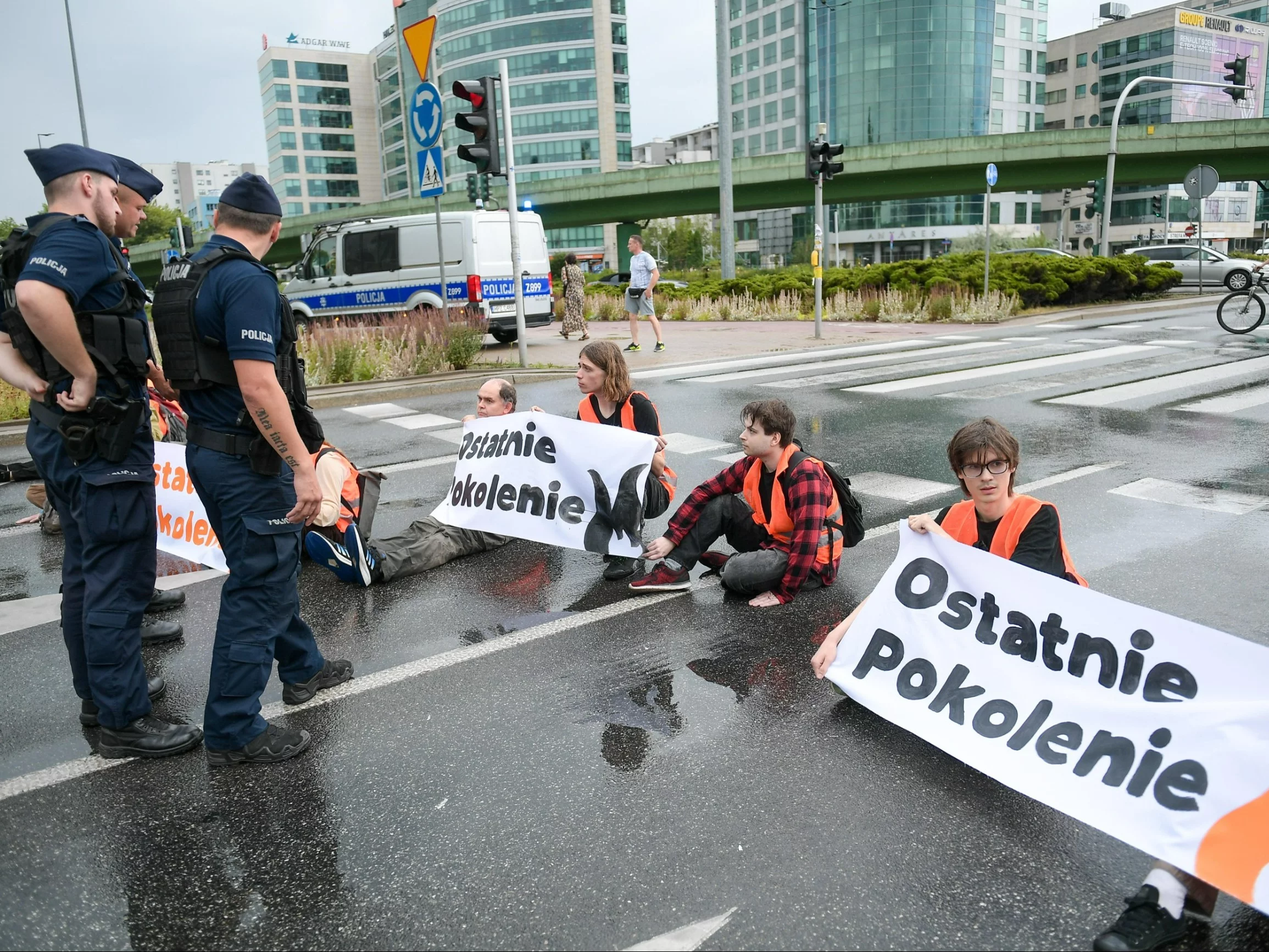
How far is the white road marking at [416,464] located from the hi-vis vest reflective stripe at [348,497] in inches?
114

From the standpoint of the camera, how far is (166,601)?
18.0 feet

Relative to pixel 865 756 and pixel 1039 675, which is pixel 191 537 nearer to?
pixel 865 756

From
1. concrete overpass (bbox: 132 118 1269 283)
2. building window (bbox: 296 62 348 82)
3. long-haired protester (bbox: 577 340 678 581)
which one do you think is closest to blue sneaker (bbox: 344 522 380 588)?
long-haired protester (bbox: 577 340 678 581)

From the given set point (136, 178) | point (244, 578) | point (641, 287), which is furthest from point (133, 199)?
point (641, 287)

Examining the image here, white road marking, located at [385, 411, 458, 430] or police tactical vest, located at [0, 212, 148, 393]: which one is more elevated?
police tactical vest, located at [0, 212, 148, 393]

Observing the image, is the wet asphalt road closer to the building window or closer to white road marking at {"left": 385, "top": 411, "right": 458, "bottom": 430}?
white road marking at {"left": 385, "top": 411, "right": 458, "bottom": 430}

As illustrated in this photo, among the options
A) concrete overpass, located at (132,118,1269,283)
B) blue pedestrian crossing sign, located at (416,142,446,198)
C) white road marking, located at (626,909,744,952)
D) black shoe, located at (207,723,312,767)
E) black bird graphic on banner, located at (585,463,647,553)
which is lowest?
white road marking, located at (626,909,744,952)

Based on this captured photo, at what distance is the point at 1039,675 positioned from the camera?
11.0 feet

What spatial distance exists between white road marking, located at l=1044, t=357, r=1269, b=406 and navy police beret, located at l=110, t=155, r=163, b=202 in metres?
9.61

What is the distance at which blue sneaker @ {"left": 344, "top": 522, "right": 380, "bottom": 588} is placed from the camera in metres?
5.66

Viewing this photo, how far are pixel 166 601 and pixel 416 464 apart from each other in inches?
148

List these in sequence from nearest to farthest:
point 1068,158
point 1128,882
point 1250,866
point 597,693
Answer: point 1250,866
point 1128,882
point 597,693
point 1068,158

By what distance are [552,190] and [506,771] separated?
203 ft

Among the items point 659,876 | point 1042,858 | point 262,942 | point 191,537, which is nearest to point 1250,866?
point 1042,858
